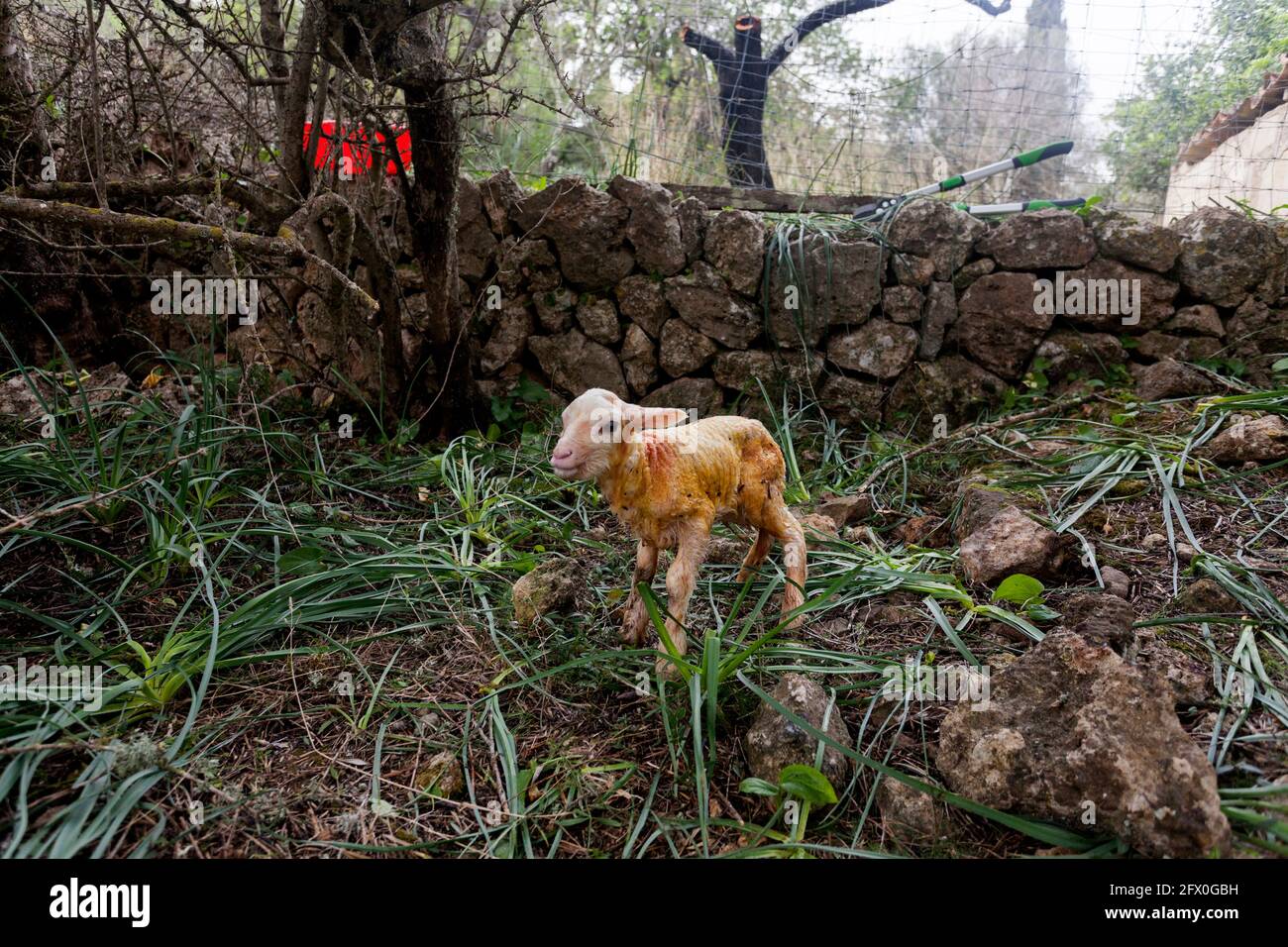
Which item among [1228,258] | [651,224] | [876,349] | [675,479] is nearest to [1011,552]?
[675,479]

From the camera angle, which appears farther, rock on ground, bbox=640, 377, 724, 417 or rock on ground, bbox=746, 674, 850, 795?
rock on ground, bbox=640, 377, 724, 417

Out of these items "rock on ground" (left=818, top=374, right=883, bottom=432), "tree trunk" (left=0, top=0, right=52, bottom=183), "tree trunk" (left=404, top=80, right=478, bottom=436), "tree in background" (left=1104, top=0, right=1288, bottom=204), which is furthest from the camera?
"tree in background" (left=1104, top=0, right=1288, bottom=204)

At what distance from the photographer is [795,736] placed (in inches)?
77.2

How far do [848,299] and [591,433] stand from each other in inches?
120

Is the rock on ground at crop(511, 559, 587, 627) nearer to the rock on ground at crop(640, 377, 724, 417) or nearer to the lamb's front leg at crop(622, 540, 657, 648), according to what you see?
the lamb's front leg at crop(622, 540, 657, 648)

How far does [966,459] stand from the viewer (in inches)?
156

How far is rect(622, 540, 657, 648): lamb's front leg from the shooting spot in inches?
97.7

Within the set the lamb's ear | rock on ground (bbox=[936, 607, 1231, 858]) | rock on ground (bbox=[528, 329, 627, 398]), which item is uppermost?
rock on ground (bbox=[528, 329, 627, 398])

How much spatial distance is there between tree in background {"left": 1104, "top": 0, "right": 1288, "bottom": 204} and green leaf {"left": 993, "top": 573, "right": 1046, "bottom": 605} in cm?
507

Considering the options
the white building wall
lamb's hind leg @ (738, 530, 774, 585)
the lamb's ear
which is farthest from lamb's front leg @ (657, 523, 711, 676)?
the white building wall

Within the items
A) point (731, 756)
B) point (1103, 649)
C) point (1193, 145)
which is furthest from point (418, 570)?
point (1193, 145)

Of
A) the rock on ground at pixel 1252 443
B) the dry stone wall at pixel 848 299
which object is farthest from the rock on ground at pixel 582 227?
the rock on ground at pixel 1252 443

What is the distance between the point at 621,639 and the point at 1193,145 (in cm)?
614
